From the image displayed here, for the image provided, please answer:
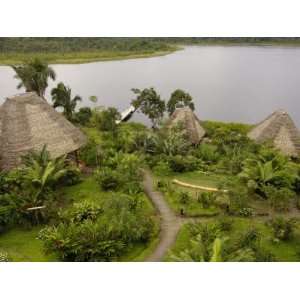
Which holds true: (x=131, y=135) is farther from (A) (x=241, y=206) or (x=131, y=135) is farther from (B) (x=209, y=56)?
(B) (x=209, y=56)

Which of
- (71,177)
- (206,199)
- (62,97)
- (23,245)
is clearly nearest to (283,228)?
(206,199)

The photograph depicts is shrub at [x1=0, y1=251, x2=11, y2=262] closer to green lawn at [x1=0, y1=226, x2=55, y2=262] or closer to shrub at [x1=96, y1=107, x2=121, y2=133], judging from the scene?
green lawn at [x1=0, y1=226, x2=55, y2=262]

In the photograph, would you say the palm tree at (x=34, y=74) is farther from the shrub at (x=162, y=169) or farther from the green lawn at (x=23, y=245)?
the green lawn at (x=23, y=245)

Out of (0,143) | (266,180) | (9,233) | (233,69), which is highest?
(233,69)

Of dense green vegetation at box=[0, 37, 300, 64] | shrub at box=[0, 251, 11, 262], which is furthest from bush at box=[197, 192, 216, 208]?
dense green vegetation at box=[0, 37, 300, 64]

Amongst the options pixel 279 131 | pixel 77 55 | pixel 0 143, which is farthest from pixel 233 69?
pixel 0 143

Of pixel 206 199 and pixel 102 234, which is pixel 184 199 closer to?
pixel 206 199

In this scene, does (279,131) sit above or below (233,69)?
below
